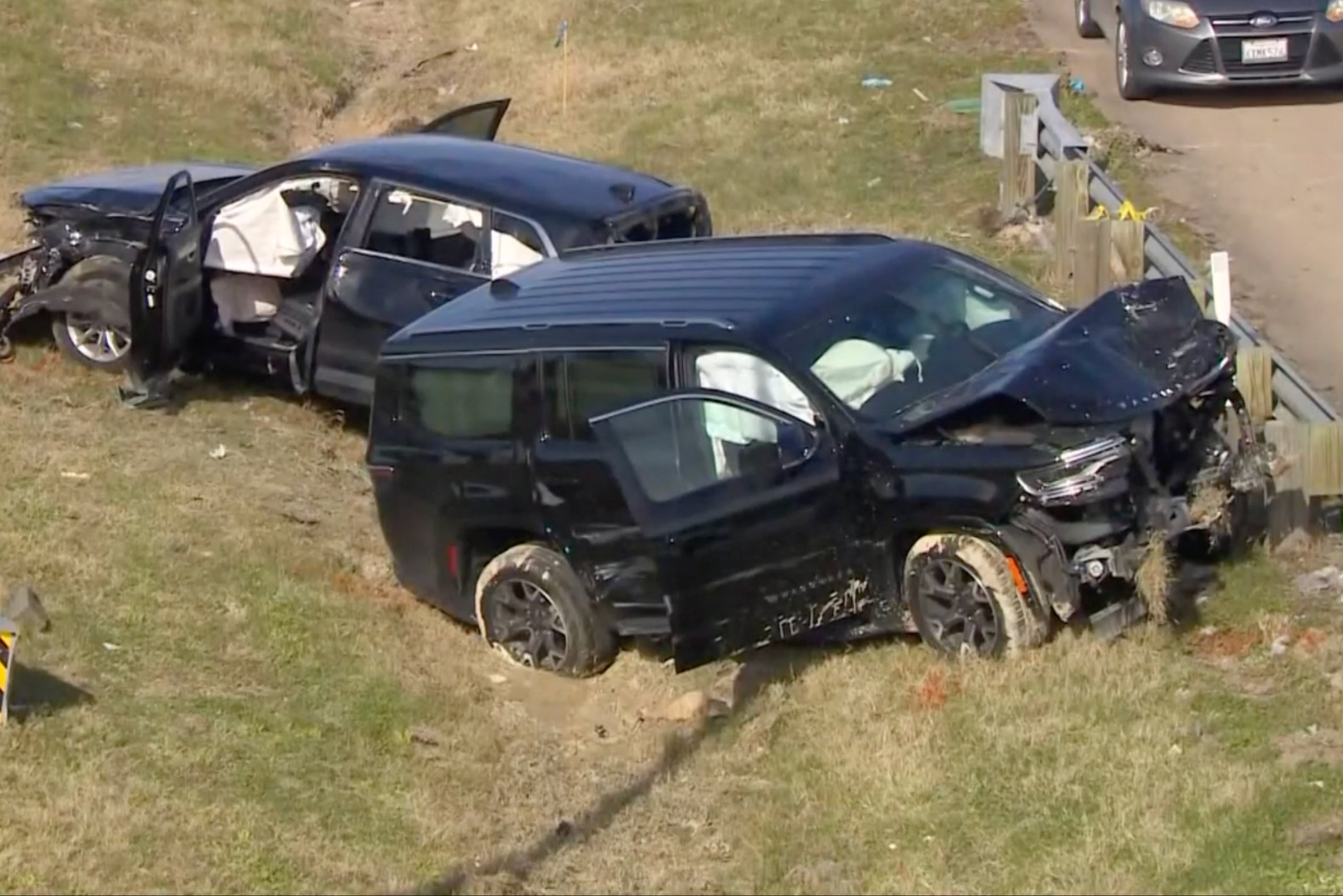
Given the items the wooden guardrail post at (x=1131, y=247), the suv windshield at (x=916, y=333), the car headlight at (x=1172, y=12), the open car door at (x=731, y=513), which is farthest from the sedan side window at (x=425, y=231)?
the car headlight at (x=1172, y=12)

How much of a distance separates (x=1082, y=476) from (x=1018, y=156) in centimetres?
791

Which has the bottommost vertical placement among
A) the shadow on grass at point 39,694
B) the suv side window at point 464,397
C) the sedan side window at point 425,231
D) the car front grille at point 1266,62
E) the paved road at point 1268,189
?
the paved road at point 1268,189

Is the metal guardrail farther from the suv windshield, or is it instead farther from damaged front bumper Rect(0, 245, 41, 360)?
damaged front bumper Rect(0, 245, 41, 360)

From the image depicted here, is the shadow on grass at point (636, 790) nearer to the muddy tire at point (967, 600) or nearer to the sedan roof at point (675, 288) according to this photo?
the muddy tire at point (967, 600)

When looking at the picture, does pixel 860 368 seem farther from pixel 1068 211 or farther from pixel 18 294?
pixel 18 294

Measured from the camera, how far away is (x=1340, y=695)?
7.90 meters

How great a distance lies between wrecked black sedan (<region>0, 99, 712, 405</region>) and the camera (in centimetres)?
1170

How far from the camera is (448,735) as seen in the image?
8.68 m

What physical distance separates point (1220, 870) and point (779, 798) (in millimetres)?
1735

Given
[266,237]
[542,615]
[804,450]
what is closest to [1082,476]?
[804,450]

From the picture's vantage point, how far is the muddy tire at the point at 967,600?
321 inches

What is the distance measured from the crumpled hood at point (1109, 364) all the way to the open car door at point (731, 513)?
0.45 meters

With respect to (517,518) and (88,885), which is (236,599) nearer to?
(517,518)

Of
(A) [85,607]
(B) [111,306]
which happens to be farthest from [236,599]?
(B) [111,306]
